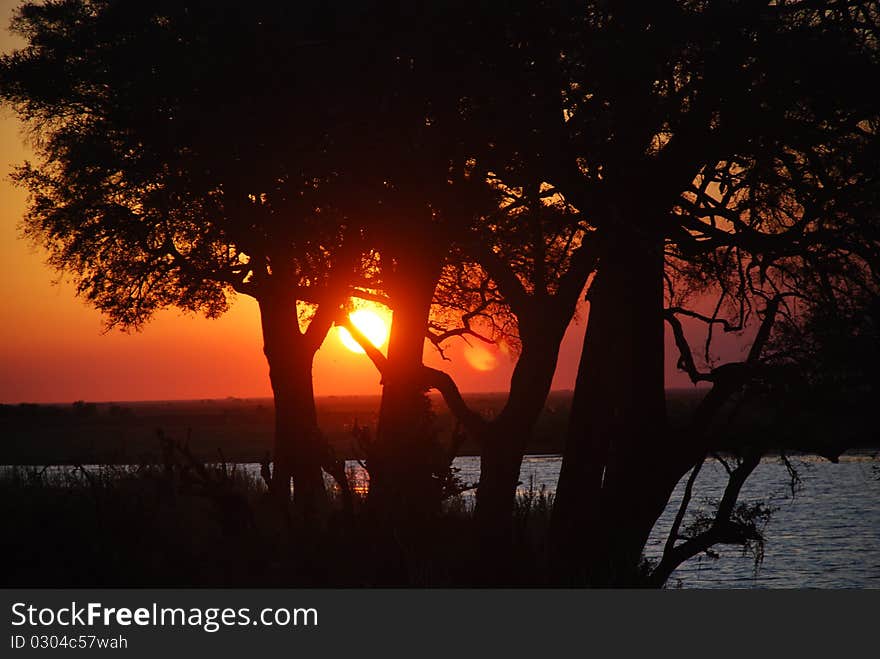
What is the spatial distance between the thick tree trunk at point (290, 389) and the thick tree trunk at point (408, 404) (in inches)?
210

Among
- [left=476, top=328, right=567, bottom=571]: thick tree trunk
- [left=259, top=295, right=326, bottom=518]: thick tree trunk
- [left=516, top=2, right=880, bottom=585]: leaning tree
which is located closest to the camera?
[left=516, top=2, right=880, bottom=585]: leaning tree

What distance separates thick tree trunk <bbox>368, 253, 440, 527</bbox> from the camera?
19156 mm

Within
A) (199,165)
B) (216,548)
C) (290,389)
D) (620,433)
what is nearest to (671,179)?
(620,433)

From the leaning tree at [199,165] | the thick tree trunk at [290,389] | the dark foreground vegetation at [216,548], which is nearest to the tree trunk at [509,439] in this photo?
the dark foreground vegetation at [216,548]

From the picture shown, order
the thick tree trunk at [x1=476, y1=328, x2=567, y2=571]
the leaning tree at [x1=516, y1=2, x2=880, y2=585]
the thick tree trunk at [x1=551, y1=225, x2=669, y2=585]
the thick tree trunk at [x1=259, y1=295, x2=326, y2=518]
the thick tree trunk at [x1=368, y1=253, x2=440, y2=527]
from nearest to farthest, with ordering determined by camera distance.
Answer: the leaning tree at [x1=516, y1=2, x2=880, y2=585], the thick tree trunk at [x1=476, y1=328, x2=567, y2=571], the thick tree trunk at [x1=551, y1=225, x2=669, y2=585], the thick tree trunk at [x1=368, y1=253, x2=440, y2=527], the thick tree trunk at [x1=259, y1=295, x2=326, y2=518]

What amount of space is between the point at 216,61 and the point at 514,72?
3.98 m

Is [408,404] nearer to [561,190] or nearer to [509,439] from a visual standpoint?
[509,439]

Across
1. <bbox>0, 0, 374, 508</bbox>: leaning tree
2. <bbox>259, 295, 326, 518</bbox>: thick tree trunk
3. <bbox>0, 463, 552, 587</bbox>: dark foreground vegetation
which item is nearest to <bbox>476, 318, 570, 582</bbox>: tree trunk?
<bbox>0, 463, 552, 587</bbox>: dark foreground vegetation

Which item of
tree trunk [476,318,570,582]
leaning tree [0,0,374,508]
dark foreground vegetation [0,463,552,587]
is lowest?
dark foreground vegetation [0,463,552,587]

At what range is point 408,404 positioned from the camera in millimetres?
19516

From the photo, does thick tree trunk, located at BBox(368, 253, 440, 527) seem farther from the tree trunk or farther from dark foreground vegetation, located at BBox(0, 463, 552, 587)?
the tree trunk

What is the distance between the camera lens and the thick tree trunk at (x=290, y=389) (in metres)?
25.4

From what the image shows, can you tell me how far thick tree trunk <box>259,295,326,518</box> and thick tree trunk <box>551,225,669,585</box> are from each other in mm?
10789

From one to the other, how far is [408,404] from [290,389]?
6985 mm
